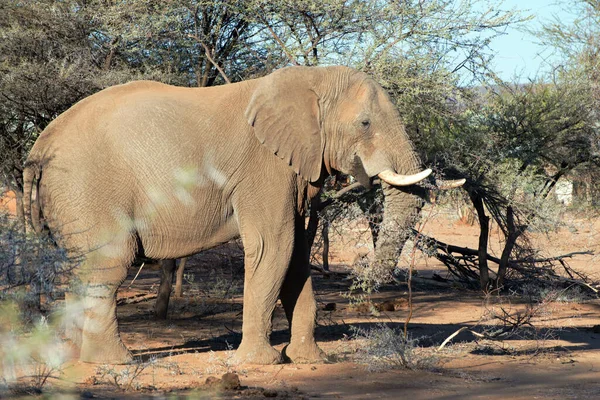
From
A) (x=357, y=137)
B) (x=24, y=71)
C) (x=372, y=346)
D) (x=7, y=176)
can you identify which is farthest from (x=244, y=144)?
(x=7, y=176)

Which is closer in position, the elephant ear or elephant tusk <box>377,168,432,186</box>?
elephant tusk <box>377,168,432,186</box>

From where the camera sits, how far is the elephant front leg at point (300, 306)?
8.53 m

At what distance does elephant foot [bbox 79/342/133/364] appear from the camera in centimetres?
798

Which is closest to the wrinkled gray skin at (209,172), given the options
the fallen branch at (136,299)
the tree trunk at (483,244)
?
the fallen branch at (136,299)

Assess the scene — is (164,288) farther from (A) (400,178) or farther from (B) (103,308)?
(A) (400,178)

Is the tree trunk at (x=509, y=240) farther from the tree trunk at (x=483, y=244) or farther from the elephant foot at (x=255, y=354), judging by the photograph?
the elephant foot at (x=255, y=354)

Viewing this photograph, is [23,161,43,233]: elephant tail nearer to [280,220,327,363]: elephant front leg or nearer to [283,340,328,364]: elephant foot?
[280,220,327,363]: elephant front leg

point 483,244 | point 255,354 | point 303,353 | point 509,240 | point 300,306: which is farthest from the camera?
point 483,244

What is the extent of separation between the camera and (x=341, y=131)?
27.6ft

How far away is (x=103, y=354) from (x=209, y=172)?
73.3 inches

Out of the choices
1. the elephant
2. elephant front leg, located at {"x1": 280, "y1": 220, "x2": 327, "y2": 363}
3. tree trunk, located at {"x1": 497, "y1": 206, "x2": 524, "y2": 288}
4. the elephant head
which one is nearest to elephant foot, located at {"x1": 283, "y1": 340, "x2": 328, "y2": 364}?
elephant front leg, located at {"x1": 280, "y1": 220, "x2": 327, "y2": 363}

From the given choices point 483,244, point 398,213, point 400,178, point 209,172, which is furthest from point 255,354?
point 483,244

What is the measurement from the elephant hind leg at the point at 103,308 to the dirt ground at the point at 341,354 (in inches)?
7.9

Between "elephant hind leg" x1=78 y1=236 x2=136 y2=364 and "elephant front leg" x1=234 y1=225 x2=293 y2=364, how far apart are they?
108cm
